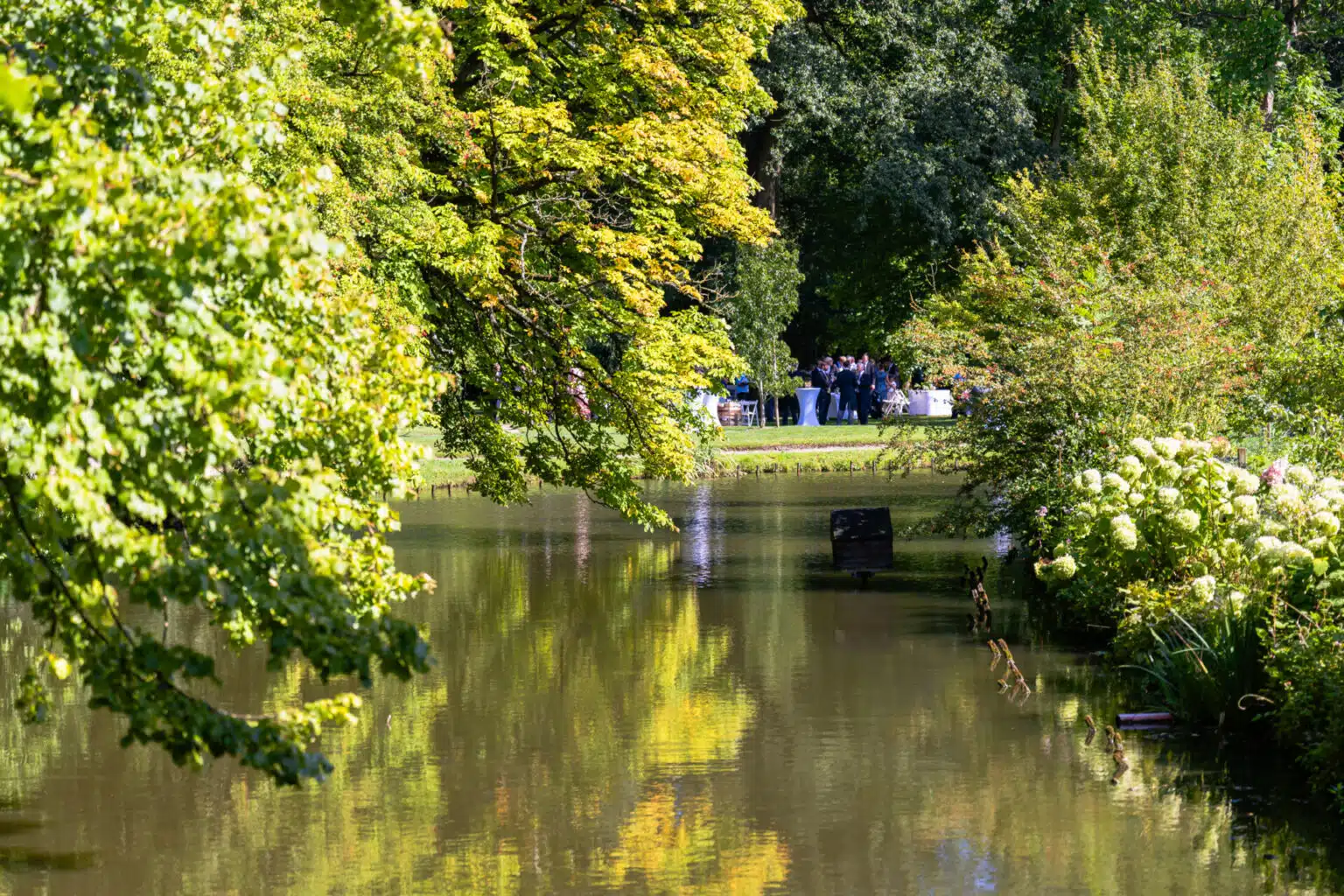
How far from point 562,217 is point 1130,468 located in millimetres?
7211

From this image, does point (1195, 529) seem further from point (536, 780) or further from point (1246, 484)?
point (536, 780)

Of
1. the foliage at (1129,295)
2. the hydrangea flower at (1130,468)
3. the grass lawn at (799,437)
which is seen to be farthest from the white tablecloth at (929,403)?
the hydrangea flower at (1130,468)

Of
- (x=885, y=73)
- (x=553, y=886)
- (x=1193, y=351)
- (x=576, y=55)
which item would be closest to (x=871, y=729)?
(x=553, y=886)

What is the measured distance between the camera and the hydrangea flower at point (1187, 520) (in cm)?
1270

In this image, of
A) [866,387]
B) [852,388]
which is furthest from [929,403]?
[852,388]

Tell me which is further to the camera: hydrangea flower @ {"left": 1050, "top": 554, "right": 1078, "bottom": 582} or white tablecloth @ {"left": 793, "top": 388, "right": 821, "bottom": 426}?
white tablecloth @ {"left": 793, "top": 388, "right": 821, "bottom": 426}

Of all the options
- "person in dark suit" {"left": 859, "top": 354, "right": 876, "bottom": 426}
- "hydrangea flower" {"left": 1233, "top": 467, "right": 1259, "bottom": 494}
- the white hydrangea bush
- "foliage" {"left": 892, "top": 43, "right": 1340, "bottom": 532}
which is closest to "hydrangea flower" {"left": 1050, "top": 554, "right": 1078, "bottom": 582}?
the white hydrangea bush

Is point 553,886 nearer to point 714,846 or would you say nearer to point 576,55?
point 714,846

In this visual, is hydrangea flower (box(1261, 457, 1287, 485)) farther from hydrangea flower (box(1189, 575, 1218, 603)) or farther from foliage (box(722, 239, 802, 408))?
foliage (box(722, 239, 802, 408))

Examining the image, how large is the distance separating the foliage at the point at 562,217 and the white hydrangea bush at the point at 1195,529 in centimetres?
516

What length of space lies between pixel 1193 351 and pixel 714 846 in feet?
31.8

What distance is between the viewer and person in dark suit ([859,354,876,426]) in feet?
147

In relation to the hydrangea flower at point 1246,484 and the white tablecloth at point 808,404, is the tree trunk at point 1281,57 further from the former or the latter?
the hydrangea flower at point 1246,484

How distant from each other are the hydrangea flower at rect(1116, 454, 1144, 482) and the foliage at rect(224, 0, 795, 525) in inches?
226
